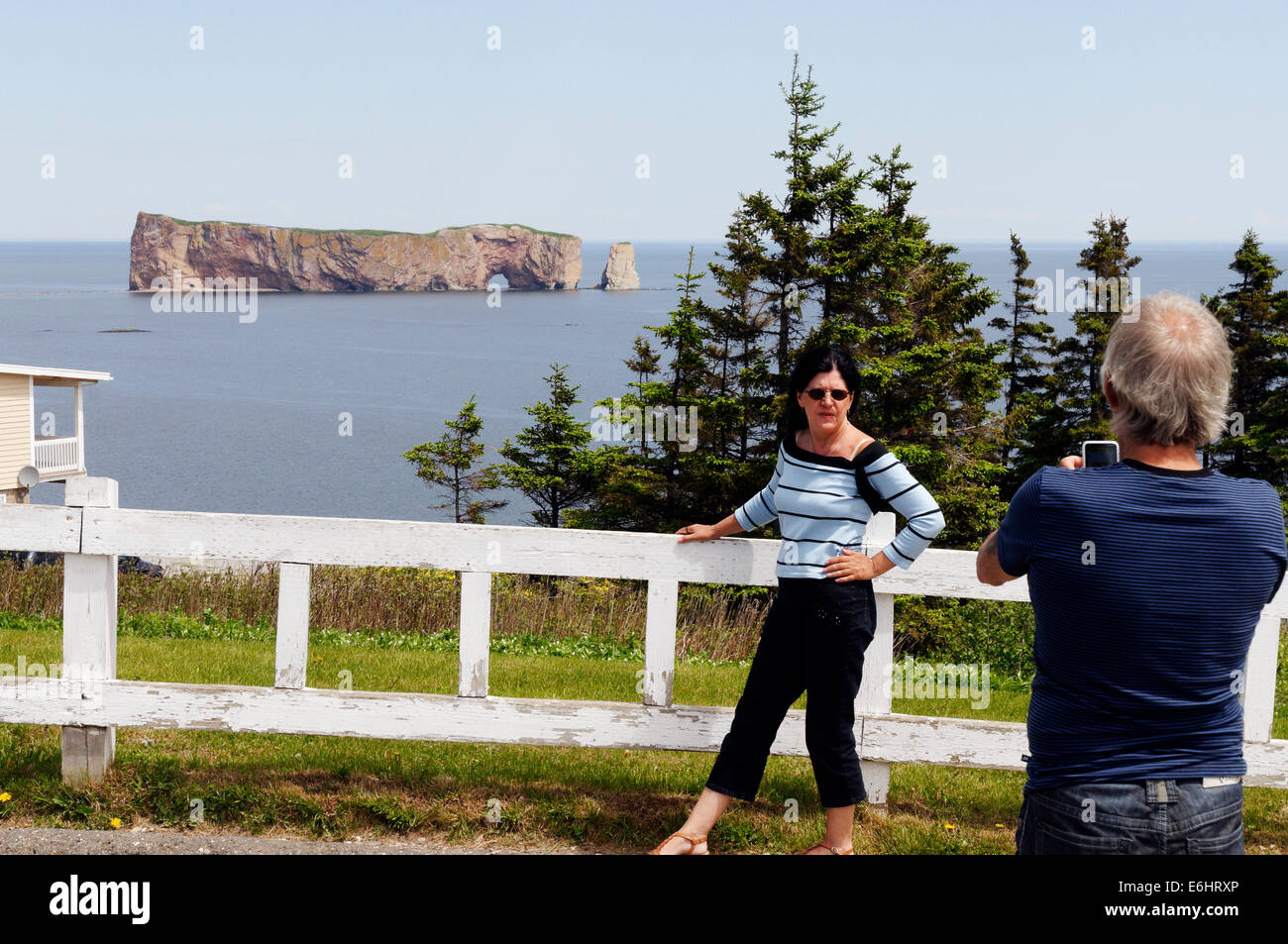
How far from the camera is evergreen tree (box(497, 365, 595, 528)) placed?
33.5 metres

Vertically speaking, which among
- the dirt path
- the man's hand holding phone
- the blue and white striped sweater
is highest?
the man's hand holding phone

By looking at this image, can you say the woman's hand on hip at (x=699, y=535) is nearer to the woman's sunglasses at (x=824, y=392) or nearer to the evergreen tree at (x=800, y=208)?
the woman's sunglasses at (x=824, y=392)

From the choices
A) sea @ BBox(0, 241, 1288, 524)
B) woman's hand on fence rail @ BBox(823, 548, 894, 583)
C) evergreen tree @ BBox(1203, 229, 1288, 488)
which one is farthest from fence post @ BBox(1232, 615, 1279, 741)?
evergreen tree @ BBox(1203, 229, 1288, 488)

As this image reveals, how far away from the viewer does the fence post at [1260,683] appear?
4.71 metres

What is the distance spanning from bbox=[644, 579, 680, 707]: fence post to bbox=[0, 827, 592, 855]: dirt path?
70 cm

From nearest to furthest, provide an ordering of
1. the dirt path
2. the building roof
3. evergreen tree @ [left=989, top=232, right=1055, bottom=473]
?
the dirt path
evergreen tree @ [left=989, top=232, right=1055, bottom=473]
the building roof

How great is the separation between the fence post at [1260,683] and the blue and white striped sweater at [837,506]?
1.54 metres

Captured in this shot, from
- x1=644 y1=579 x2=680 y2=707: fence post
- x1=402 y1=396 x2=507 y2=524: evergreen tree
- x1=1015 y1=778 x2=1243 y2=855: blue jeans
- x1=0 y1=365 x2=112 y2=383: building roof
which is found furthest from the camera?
x1=0 y1=365 x2=112 y2=383: building roof

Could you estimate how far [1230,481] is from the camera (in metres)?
2.52

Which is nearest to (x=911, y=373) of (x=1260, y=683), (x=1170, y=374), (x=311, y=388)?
(x=1260, y=683)

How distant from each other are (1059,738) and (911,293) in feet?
79.6

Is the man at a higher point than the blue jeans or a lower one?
higher

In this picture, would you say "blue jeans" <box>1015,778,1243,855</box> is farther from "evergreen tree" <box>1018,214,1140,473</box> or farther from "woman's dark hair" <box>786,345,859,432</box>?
"evergreen tree" <box>1018,214,1140,473</box>
